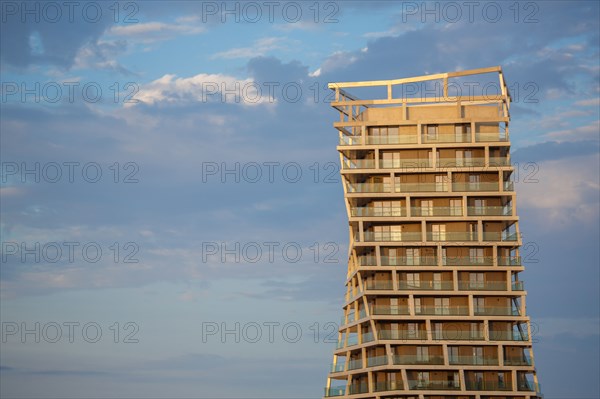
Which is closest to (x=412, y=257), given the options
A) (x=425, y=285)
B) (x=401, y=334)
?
(x=425, y=285)

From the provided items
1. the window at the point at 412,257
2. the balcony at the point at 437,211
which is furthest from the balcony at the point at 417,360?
the balcony at the point at 437,211

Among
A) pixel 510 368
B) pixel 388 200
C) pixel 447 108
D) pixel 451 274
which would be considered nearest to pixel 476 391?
pixel 510 368

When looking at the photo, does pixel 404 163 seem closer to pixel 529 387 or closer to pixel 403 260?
pixel 403 260

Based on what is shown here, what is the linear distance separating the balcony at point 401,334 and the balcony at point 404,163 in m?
19.6

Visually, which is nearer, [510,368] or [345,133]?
[510,368]

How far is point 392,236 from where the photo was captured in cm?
14475

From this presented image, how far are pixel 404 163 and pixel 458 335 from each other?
843 inches

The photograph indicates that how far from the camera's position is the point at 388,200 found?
478 ft

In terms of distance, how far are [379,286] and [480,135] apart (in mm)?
21726

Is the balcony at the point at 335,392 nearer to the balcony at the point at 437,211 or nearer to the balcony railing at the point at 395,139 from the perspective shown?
the balcony at the point at 437,211

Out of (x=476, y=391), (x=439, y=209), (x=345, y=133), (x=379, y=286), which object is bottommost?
(x=476, y=391)

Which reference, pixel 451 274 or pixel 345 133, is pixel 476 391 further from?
pixel 345 133

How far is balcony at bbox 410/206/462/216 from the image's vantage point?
144 metres

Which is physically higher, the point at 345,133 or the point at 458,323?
the point at 345,133
